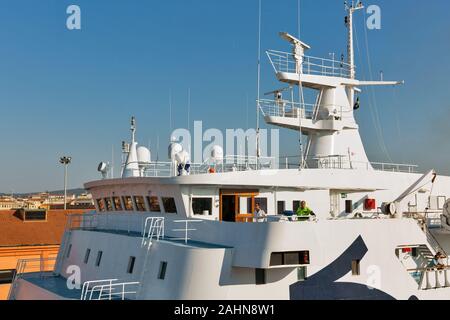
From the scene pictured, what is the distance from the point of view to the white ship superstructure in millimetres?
14000

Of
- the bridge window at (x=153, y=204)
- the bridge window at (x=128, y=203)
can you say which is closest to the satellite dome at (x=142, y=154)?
the bridge window at (x=128, y=203)

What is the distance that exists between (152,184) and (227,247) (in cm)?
474

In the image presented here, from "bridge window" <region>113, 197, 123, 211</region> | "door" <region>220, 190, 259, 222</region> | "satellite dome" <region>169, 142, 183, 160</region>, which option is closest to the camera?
"door" <region>220, 190, 259, 222</region>

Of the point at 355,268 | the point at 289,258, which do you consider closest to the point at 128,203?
the point at 289,258

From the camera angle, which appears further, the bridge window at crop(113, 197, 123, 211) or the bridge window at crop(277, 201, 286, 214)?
the bridge window at crop(113, 197, 123, 211)

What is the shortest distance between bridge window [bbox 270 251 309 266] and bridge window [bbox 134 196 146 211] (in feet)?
22.3

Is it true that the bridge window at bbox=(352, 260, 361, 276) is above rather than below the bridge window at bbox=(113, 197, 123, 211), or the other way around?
below

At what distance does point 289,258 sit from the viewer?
13.8 meters

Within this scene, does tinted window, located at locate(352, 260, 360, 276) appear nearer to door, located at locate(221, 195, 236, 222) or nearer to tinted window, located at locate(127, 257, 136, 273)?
door, located at locate(221, 195, 236, 222)

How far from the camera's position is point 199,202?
17281 mm

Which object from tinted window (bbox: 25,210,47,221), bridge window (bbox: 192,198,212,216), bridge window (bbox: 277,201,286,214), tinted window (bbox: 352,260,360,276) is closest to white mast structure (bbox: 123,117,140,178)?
bridge window (bbox: 192,198,212,216)
